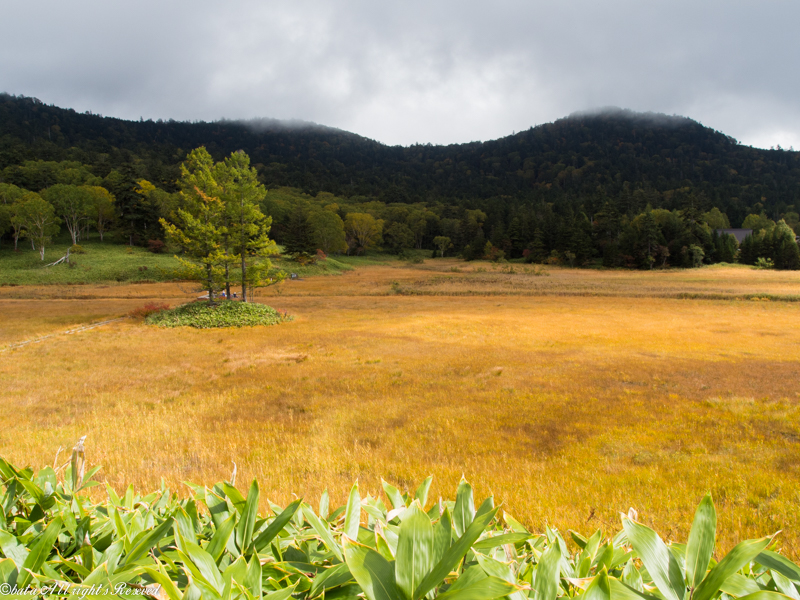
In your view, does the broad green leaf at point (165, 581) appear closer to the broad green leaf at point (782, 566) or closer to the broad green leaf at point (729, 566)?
the broad green leaf at point (729, 566)

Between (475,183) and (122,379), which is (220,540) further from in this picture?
(475,183)

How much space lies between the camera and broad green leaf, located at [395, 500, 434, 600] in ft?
2.59

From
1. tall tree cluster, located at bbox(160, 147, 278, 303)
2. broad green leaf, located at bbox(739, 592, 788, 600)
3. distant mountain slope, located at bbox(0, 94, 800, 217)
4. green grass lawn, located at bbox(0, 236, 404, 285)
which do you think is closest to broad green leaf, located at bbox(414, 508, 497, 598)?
broad green leaf, located at bbox(739, 592, 788, 600)

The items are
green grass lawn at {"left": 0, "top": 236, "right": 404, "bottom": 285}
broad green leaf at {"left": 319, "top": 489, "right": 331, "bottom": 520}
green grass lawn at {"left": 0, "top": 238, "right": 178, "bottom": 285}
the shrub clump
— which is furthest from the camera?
green grass lawn at {"left": 0, "top": 236, "right": 404, "bottom": 285}

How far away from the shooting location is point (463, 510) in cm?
127

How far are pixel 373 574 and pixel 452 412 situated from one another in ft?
23.3

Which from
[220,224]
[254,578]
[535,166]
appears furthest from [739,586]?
[535,166]

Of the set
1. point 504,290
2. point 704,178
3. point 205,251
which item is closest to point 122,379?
point 205,251

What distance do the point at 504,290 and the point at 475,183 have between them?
6146 inches

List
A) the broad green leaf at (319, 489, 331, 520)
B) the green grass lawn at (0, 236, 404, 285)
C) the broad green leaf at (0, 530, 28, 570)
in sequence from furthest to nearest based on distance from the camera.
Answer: the green grass lawn at (0, 236, 404, 285) → the broad green leaf at (319, 489, 331, 520) → the broad green leaf at (0, 530, 28, 570)

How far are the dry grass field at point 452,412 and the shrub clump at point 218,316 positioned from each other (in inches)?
69.5

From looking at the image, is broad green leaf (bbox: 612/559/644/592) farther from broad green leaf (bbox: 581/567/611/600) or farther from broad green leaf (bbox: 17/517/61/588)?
broad green leaf (bbox: 17/517/61/588)

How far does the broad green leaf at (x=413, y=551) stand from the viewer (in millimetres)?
789

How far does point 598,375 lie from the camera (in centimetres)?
1049
